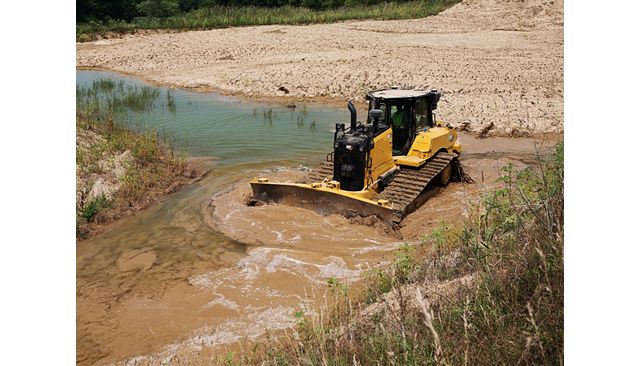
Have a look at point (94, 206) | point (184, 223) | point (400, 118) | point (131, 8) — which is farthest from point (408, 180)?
point (131, 8)

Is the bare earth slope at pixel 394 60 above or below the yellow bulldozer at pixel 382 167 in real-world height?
above

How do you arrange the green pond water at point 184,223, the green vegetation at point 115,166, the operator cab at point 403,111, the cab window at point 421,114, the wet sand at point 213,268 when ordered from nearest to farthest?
the wet sand at point 213,268 → the green pond water at point 184,223 → the green vegetation at point 115,166 → the operator cab at point 403,111 → the cab window at point 421,114

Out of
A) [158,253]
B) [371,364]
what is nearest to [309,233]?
[158,253]

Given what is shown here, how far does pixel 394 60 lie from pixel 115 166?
15.6 meters

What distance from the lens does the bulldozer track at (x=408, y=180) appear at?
30.0ft

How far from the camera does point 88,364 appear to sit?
5766 mm

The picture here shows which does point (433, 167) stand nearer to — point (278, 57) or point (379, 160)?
point (379, 160)

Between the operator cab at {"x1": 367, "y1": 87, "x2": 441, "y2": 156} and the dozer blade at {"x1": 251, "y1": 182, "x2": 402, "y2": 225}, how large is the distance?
6.02ft

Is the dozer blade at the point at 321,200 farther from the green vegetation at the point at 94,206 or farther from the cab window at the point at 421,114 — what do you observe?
the green vegetation at the point at 94,206

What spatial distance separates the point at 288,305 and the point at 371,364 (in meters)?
3.34

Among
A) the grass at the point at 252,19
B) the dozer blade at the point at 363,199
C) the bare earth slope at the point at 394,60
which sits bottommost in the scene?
the dozer blade at the point at 363,199

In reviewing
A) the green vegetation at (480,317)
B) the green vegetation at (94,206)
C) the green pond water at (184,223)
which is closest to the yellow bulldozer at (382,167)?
the green pond water at (184,223)

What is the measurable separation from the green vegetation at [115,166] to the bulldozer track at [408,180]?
11.4 ft

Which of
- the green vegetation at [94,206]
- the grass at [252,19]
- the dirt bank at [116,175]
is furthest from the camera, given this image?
the grass at [252,19]
